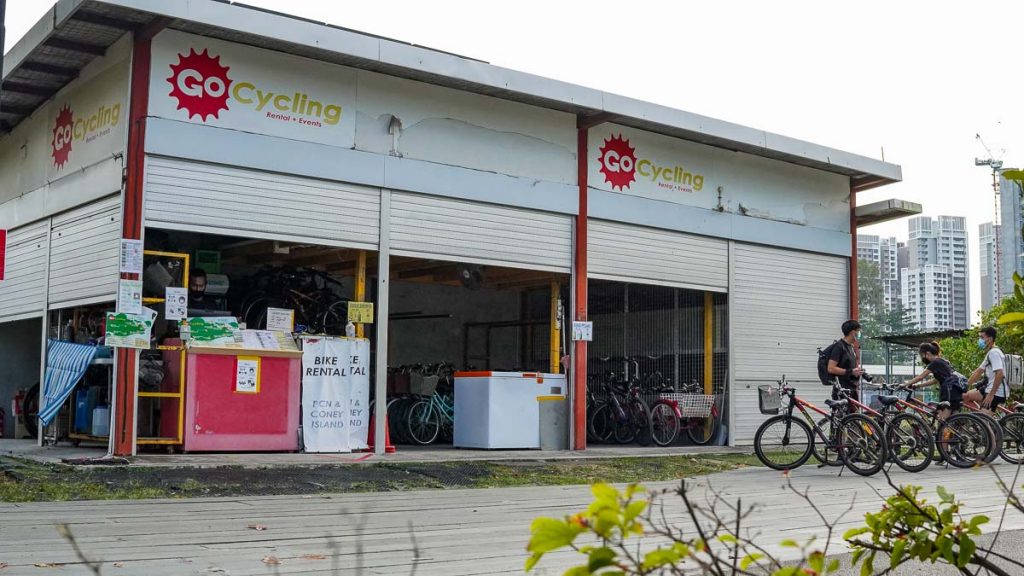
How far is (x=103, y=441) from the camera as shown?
11.9 metres

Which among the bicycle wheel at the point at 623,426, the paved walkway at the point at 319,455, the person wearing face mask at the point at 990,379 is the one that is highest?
the person wearing face mask at the point at 990,379

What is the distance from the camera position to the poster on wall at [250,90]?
37.3ft

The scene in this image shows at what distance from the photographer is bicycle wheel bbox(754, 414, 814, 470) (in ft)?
36.8

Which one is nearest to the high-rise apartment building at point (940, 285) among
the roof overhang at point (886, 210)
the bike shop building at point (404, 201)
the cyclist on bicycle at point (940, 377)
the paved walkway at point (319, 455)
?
the roof overhang at point (886, 210)

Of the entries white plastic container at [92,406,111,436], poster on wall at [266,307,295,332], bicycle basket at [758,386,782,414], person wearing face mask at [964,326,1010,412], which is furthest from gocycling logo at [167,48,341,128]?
person wearing face mask at [964,326,1010,412]

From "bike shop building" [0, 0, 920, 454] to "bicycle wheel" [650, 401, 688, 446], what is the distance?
78 cm

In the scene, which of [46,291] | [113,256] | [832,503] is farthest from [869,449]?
[46,291]

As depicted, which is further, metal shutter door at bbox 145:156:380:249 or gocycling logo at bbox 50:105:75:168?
gocycling logo at bbox 50:105:75:168

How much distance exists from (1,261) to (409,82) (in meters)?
5.25

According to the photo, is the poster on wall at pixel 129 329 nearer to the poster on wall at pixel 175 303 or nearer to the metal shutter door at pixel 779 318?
Answer: the poster on wall at pixel 175 303

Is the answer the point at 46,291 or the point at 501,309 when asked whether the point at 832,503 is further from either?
the point at 501,309

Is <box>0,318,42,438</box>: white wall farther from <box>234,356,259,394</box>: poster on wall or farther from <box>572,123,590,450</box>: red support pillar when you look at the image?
<box>572,123,590,450</box>: red support pillar

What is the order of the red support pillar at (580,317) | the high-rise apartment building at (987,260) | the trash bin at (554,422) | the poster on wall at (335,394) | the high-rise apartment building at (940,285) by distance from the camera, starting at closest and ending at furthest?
1. the poster on wall at (335,394)
2. the trash bin at (554,422)
3. the red support pillar at (580,317)
4. the high-rise apartment building at (987,260)
5. the high-rise apartment building at (940,285)

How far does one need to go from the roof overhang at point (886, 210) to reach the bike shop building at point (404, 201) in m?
0.05
